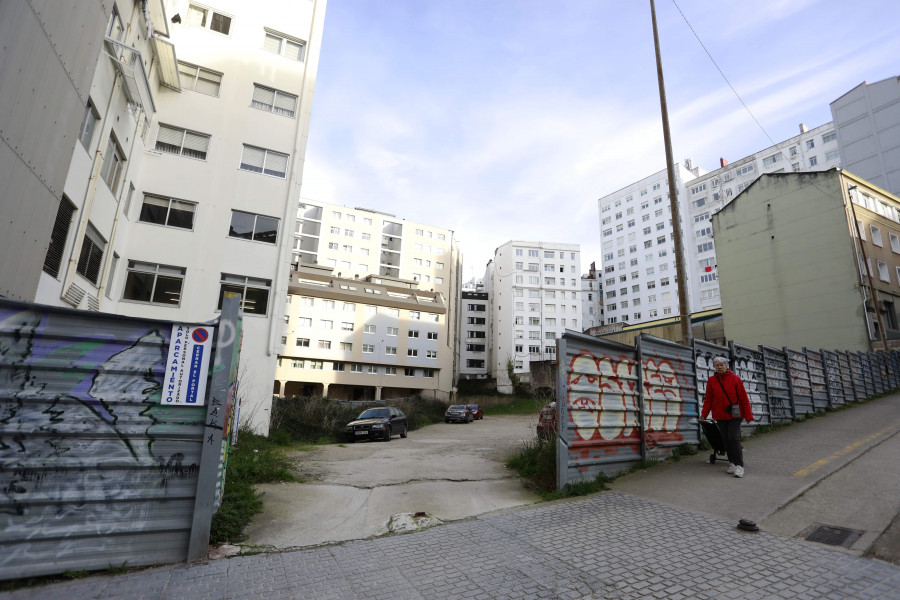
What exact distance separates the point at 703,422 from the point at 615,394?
192cm

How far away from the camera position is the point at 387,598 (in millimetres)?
3293

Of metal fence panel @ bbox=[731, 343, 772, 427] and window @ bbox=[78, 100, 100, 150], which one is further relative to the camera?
metal fence panel @ bbox=[731, 343, 772, 427]

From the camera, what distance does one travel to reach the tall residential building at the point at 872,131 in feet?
103

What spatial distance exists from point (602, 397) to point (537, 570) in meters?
3.69

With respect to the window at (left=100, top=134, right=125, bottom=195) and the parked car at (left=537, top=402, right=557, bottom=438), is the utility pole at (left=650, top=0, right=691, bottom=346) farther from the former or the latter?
the window at (left=100, top=134, right=125, bottom=195)

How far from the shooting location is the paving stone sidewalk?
10.9 feet

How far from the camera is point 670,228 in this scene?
248ft

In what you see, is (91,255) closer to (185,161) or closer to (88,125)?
(88,125)

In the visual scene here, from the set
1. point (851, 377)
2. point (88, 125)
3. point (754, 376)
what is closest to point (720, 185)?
point (851, 377)

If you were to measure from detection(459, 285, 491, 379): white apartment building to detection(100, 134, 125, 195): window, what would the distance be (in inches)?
2608

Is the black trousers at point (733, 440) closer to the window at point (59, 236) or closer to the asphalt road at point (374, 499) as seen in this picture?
the asphalt road at point (374, 499)

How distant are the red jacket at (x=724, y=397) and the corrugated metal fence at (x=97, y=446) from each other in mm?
7037

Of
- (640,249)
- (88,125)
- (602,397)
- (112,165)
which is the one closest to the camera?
(602,397)

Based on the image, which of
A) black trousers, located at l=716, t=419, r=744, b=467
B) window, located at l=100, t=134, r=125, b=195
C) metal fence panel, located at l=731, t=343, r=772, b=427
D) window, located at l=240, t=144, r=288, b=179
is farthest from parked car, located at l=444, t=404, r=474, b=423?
black trousers, located at l=716, t=419, r=744, b=467
